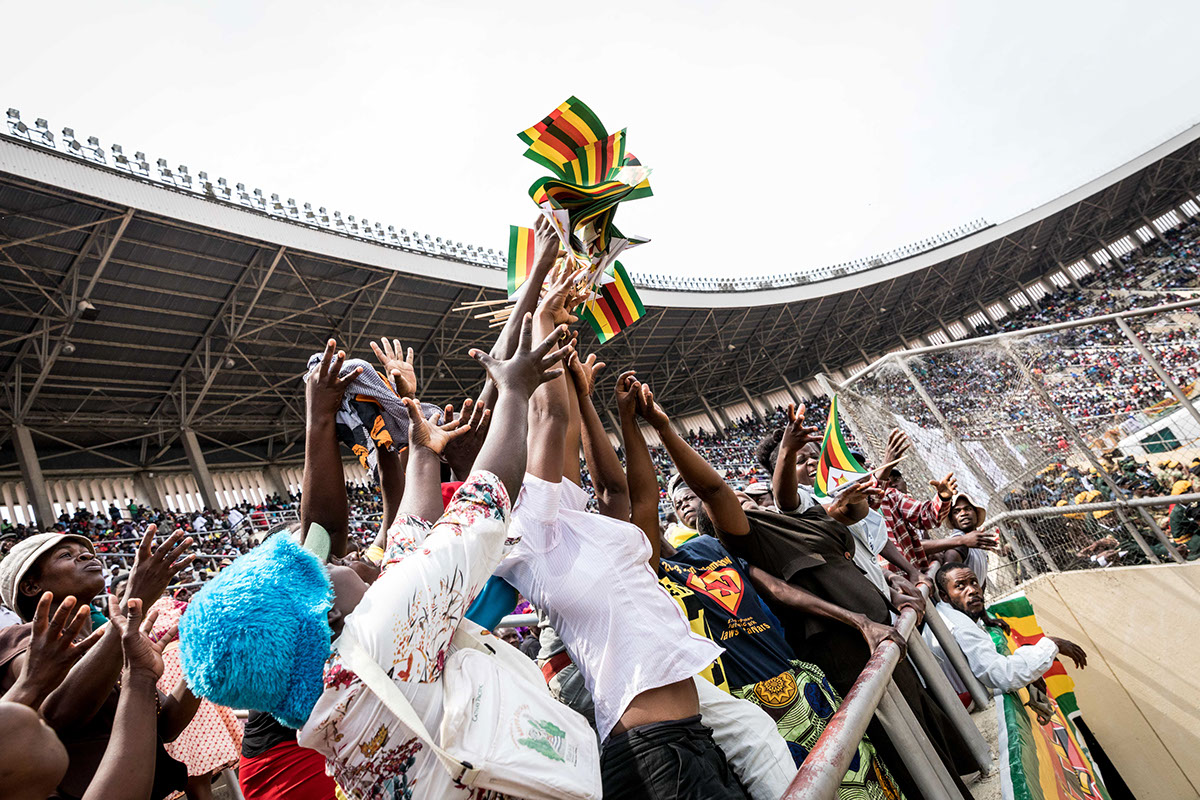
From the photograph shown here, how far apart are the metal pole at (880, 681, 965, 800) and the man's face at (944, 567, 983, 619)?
2198 mm

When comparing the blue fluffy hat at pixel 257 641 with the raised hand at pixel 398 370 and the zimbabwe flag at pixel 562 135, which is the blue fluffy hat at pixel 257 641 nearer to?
the raised hand at pixel 398 370

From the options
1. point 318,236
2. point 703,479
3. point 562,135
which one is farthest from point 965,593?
point 318,236

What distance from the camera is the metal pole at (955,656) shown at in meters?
2.55

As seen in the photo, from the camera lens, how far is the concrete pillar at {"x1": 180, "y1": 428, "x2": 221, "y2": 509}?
15297mm

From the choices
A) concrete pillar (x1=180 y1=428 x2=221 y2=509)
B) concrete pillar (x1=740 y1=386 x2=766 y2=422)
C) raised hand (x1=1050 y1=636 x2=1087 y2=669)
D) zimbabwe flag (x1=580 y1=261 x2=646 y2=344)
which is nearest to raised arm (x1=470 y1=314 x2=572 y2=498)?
zimbabwe flag (x1=580 y1=261 x2=646 y2=344)

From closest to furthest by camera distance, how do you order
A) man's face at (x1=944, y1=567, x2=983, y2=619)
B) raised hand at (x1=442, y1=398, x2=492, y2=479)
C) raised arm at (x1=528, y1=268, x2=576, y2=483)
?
raised arm at (x1=528, y1=268, x2=576, y2=483) < raised hand at (x1=442, y1=398, x2=492, y2=479) < man's face at (x1=944, y1=567, x2=983, y2=619)

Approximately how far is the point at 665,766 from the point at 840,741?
330 millimetres

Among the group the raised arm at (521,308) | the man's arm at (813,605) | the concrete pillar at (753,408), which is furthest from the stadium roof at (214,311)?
the man's arm at (813,605)

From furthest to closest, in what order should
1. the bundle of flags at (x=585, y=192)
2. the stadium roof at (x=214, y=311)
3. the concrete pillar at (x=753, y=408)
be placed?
the concrete pillar at (x=753, y=408)
the stadium roof at (x=214, y=311)
the bundle of flags at (x=585, y=192)

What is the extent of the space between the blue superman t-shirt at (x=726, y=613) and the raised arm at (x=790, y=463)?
0.39 meters

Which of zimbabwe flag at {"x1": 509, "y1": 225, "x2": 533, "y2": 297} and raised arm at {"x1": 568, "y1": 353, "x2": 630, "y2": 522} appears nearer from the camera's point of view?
raised arm at {"x1": 568, "y1": 353, "x2": 630, "y2": 522}

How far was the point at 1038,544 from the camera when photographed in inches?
179

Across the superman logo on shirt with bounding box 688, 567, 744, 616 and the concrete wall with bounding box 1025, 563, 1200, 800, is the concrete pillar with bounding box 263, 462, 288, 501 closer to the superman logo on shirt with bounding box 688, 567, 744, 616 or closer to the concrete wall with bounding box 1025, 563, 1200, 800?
the concrete wall with bounding box 1025, 563, 1200, 800

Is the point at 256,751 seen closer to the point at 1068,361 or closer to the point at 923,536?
the point at 923,536
